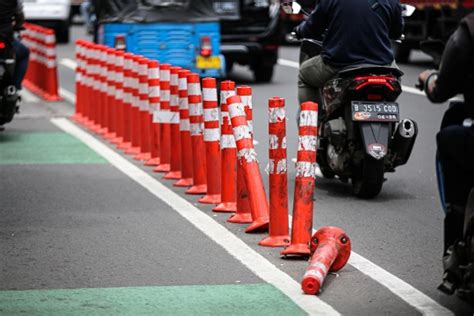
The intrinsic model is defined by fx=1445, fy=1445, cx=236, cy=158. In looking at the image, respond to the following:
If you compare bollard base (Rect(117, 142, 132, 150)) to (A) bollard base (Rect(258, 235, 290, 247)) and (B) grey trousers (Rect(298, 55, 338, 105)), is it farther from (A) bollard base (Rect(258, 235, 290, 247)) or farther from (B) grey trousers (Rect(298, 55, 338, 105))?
(A) bollard base (Rect(258, 235, 290, 247))

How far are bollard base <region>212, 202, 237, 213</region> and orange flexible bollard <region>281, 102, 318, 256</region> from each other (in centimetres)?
204

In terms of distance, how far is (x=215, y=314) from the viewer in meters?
7.43

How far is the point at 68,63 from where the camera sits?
32.2 metres

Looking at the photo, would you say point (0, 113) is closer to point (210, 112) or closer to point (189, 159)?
point (189, 159)

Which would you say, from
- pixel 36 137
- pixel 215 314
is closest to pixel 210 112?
pixel 215 314

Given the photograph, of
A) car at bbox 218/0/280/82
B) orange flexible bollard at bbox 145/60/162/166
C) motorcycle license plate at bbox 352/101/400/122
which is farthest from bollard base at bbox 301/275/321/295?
car at bbox 218/0/280/82

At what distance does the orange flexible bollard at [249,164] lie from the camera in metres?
9.93

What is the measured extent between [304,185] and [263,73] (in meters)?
16.6

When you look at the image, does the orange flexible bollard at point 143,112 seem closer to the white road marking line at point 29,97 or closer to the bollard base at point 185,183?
the bollard base at point 185,183

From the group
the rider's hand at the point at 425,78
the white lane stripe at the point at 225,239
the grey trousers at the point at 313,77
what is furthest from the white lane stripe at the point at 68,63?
the rider's hand at the point at 425,78

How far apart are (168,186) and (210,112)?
140 cm

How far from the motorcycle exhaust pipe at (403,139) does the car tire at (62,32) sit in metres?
28.2

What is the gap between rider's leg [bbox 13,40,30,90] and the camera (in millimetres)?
17047

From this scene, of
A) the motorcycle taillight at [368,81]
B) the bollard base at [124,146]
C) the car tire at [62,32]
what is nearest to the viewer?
the motorcycle taillight at [368,81]
